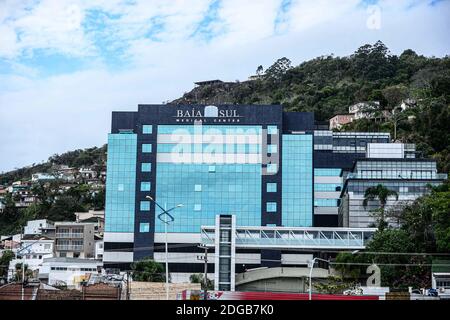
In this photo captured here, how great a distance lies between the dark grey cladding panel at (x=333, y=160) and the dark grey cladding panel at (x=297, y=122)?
3.50ft

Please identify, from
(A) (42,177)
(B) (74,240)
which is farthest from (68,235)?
(A) (42,177)

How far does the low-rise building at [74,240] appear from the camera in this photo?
2588cm

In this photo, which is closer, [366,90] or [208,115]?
[208,115]

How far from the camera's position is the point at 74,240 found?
26422 mm

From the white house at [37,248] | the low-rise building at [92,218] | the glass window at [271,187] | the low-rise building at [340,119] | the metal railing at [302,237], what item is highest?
the low-rise building at [340,119]

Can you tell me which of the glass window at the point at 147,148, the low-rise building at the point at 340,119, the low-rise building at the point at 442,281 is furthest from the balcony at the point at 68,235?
the low-rise building at the point at 442,281

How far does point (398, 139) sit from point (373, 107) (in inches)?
243

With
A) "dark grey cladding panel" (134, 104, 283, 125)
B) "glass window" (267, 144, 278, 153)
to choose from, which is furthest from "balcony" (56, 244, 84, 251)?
"glass window" (267, 144, 278, 153)

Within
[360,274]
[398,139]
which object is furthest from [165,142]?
[398,139]

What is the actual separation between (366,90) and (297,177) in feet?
49.4

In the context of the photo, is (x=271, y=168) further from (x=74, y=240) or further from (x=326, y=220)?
(x=74, y=240)

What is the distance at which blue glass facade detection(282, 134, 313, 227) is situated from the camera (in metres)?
24.0

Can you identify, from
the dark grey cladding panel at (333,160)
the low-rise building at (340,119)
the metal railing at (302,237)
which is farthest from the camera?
the low-rise building at (340,119)

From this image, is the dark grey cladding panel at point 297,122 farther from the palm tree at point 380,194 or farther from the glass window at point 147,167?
the glass window at point 147,167
